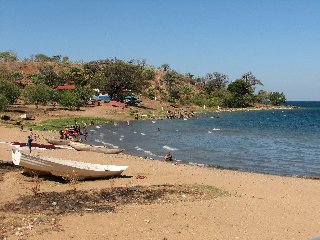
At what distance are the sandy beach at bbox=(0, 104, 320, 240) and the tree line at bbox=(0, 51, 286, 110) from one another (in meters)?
50.2

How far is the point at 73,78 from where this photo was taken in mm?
126312

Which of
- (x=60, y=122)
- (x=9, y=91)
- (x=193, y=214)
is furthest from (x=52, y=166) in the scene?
(x=9, y=91)

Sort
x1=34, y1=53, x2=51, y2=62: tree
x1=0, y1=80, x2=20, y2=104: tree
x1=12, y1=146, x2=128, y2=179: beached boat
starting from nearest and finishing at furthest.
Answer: x1=12, y1=146, x2=128, y2=179: beached boat, x1=0, y1=80, x2=20, y2=104: tree, x1=34, y1=53, x2=51, y2=62: tree

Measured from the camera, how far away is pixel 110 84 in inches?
4476

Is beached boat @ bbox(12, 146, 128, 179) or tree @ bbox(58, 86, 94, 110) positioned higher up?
tree @ bbox(58, 86, 94, 110)

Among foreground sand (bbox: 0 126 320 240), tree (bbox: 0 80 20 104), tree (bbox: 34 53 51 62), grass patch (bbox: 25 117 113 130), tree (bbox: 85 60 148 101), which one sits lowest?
foreground sand (bbox: 0 126 320 240)

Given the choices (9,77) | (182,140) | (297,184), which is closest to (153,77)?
(9,77)

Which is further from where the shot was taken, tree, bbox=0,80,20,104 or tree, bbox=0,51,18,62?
tree, bbox=0,51,18,62

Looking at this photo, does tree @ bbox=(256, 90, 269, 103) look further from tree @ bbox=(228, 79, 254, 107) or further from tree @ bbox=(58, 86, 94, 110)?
tree @ bbox=(58, 86, 94, 110)

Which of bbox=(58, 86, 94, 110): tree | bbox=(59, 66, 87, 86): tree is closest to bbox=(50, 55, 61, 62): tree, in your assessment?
bbox=(59, 66, 87, 86): tree

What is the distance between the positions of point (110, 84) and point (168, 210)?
98.2m

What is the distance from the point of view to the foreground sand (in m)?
14.6

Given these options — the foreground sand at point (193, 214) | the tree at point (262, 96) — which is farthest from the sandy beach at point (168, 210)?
the tree at point (262, 96)

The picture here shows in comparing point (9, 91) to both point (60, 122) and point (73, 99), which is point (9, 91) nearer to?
point (73, 99)
